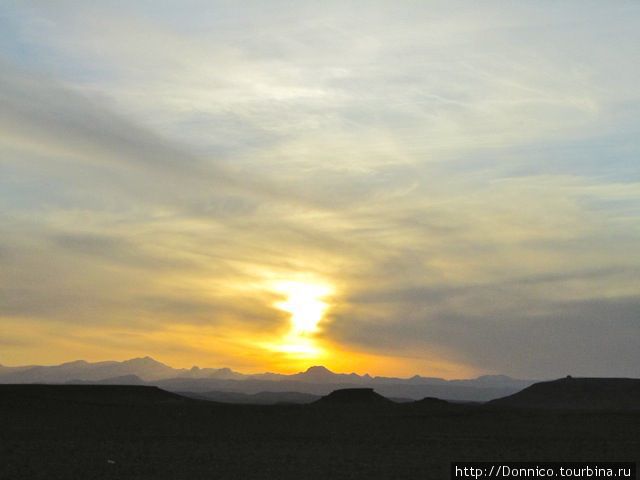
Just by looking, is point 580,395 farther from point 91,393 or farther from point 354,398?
point 91,393

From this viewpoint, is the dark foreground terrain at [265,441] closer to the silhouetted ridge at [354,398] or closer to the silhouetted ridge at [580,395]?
the silhouetted ridge at [354,398]

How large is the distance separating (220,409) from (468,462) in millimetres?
51100

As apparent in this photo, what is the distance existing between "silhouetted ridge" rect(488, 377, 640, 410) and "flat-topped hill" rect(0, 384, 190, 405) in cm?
6154

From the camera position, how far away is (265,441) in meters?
54.5

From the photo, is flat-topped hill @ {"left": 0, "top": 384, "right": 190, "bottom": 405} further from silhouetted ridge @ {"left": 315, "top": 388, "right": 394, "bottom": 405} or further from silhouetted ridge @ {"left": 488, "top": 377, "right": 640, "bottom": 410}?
silhouetted ridge @ {"left": 488, "top": 377, "right": 640, "bottom": 410}

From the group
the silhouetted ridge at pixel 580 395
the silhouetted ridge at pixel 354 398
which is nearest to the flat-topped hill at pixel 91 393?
the silhouetted ridge at pixel 354 398

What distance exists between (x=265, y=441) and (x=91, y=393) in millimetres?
64679

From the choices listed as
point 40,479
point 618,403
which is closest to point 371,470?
point 40,479

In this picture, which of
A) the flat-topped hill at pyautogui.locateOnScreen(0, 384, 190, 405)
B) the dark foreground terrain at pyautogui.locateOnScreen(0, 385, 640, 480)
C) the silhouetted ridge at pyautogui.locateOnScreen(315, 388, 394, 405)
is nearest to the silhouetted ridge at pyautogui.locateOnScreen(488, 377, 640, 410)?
the silhouetted ridge at pyautogui.locateOnScreen(315, 388, 394, 405)

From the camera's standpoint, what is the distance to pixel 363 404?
390 ft

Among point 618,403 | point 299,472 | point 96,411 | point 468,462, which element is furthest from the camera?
point 618,403

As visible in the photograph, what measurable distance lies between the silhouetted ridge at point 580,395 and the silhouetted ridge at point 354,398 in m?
30.7

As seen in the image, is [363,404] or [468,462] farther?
[363,404]

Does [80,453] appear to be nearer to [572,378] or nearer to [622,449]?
[622,449]
